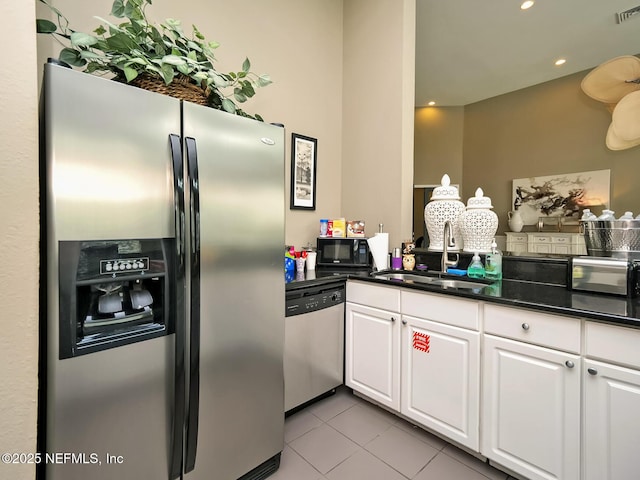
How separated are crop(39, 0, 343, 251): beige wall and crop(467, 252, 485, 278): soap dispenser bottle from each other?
1.29m

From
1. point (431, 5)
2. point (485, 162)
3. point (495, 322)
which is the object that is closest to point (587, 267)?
point (495, 322)

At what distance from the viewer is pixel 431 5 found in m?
3.05

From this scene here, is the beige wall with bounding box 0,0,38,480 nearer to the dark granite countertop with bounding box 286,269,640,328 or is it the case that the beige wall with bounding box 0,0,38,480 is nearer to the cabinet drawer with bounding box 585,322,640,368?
the dark granite countertop with bounding box 286,269,640,328

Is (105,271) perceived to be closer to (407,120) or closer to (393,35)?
(407,120)

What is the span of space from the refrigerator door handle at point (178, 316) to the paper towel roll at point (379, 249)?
147 cm

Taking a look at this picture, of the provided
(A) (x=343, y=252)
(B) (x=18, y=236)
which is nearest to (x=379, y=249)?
(A) (x=343, y=252)

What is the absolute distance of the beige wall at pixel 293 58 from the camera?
78.0 inches

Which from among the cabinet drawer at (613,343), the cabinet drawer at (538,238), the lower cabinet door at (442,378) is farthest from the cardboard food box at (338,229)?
the cabinet drawer at (538,238)

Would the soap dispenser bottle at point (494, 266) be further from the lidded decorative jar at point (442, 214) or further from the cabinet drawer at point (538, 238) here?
the cabinet drawer at point (538, 238)

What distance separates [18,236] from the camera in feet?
2.49

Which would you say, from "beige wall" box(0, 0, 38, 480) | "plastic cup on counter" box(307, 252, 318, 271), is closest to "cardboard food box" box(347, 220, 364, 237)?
"plastic cup on counter" box(307, 252, 318, 271)

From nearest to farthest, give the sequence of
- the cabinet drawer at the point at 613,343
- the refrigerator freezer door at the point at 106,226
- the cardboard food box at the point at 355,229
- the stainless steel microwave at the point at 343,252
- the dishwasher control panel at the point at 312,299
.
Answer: the refrigerator freezer door at the point at 106,226 < the cabinet drawer at the point at 613,343 < the dishwasher control panel at the point at 312,299 < the stainless steel microwave at the point at 343,252 < the cardboard food box at the point at 355,229

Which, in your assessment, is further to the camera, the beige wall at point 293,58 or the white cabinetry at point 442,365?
the beige wall at point 293,58

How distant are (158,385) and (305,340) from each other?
929mm
